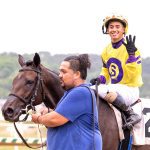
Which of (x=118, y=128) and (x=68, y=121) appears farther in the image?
(x=118, y=128)

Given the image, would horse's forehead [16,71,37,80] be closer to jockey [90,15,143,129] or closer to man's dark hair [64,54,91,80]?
jockey [90,15,143,129]

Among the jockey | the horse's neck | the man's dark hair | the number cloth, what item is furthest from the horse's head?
the man's dark hair

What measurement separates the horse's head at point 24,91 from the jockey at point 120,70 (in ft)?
2.63

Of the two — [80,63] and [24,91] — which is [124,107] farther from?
[80,63]

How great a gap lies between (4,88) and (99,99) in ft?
209

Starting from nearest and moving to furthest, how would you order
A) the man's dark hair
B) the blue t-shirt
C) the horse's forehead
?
the blue t-shirt < the man's dark hair < the horse's forehead

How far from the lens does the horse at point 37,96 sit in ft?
21.1

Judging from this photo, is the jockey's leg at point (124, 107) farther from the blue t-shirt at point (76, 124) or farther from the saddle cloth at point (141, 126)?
the blue t-shirt at point (76, 124)

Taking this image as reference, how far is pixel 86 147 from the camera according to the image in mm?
5039

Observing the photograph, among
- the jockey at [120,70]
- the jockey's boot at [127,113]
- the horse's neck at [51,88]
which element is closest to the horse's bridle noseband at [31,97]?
the horse's neck at [51,88]

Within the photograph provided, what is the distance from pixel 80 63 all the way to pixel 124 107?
2097 mm

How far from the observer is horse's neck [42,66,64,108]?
679cm

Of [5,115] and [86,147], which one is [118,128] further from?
[86,147]

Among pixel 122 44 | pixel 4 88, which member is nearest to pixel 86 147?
pixel 122 44
